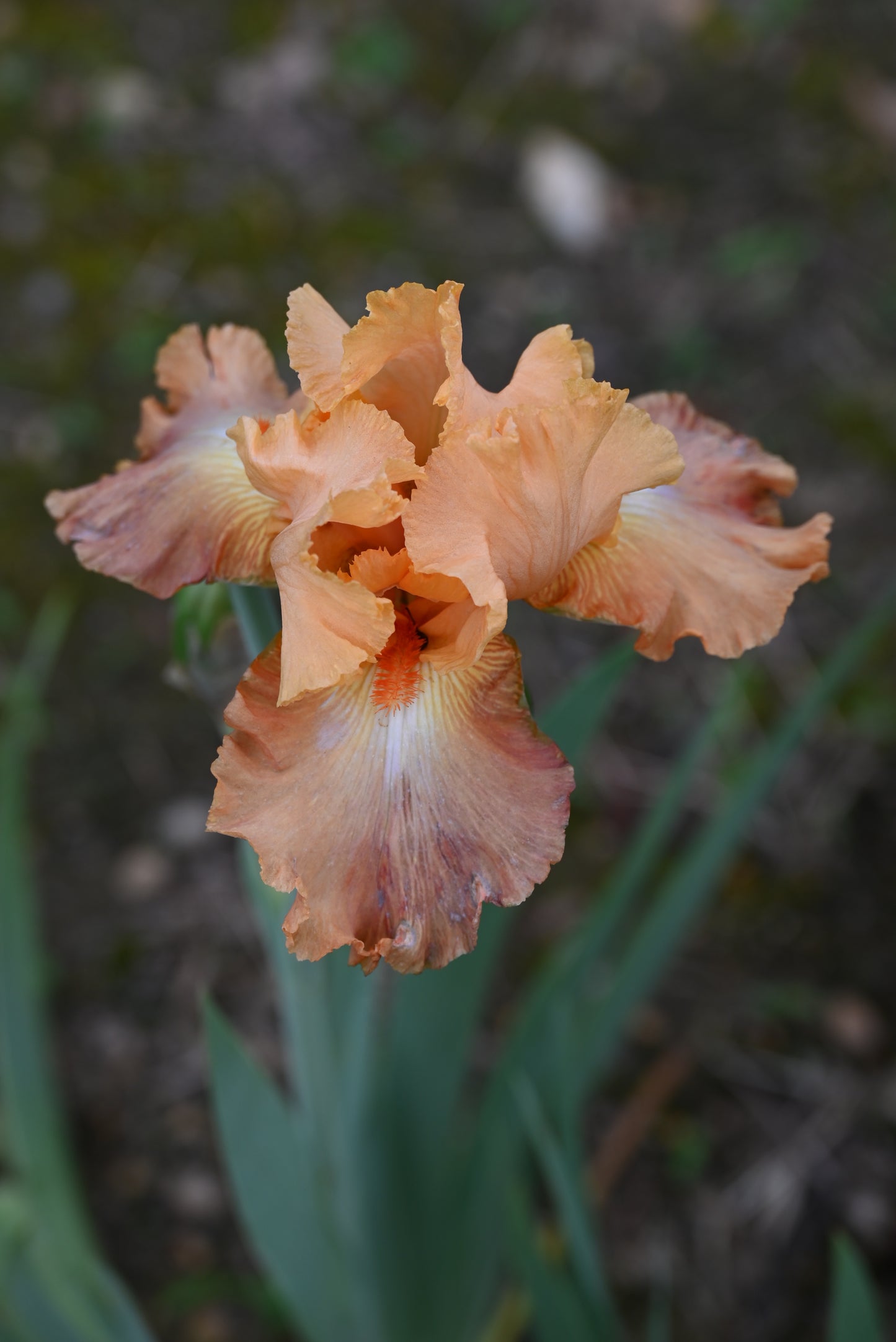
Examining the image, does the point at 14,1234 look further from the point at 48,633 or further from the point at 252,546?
the point at 48,633

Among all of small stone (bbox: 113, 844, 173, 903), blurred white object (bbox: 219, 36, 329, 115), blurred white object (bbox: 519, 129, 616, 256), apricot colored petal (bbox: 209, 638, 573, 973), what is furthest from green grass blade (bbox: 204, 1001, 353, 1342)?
blurred white object (bbox: 219, 36, 329, 115)

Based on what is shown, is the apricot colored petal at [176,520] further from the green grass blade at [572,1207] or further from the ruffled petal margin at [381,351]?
the green grass blade at [572,1207]

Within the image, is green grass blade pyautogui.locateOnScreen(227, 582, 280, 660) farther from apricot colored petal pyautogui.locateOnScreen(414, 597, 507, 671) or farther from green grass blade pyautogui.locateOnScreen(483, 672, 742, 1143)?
green grass blade pyautogui.locateOnScreen(483, 672, 742, 1143)

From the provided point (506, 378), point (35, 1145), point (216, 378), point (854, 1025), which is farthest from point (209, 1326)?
point (506, 378)

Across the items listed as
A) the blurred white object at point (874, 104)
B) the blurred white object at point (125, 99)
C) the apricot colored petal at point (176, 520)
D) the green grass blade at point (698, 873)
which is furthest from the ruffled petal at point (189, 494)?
the blurred white object at point (874, 104)

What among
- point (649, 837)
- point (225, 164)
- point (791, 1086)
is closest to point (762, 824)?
point (791, 1086)

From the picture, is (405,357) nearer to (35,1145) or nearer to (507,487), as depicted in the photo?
(507,487)

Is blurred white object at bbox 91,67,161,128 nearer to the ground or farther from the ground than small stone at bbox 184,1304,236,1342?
farther from the ground
